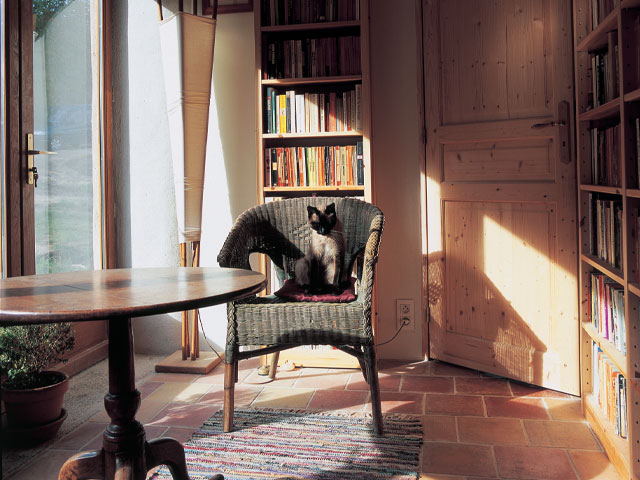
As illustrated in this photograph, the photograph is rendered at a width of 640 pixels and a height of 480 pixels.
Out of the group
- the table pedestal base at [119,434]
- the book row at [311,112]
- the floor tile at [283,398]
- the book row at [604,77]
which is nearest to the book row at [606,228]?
the book row at [604,77]

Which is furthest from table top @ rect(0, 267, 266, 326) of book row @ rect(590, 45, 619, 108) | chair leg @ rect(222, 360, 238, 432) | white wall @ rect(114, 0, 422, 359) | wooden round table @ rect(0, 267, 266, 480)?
white wall @ rect(114, 0, 422, 359)

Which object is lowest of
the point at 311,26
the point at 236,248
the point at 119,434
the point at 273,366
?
the point at 273,366

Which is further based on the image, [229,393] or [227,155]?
[227,155]

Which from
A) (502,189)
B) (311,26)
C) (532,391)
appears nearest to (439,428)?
(532,391)

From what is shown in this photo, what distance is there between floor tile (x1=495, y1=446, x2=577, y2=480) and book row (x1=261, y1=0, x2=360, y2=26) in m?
2.26

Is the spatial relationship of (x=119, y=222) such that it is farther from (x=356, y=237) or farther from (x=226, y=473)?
(x=226, y=473)

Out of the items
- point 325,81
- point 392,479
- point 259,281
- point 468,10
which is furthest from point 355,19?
point 392,479

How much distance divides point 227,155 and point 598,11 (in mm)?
2025

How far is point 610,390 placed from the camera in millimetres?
2312

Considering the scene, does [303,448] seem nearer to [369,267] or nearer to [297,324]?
[297,324]

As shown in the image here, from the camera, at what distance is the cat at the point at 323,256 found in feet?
9.01

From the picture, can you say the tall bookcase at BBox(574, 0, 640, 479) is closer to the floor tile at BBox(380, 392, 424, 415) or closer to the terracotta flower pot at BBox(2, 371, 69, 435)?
the floor tile at BBox(380, 392, 424, 415)

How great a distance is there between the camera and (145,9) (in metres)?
3.57

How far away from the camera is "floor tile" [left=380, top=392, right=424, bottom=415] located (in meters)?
2.73
